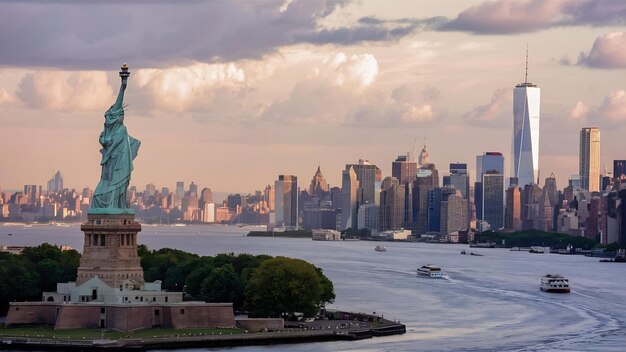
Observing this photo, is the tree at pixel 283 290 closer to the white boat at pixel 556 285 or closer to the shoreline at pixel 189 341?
the shoreline at pixel 189 341

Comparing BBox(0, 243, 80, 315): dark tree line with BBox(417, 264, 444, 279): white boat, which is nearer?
BBox(0, 243, 80, 315): dark tree line

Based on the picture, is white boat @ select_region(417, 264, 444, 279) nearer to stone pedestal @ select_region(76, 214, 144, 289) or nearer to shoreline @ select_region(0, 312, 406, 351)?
shoreline @ select_region(0, 312, 406, 351)

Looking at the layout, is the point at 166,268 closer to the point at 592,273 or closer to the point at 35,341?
the point at 35,341

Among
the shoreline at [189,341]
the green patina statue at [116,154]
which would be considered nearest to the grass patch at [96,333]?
the shoreline at [189,341]

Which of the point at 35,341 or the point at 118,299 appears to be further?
the point at 118,299

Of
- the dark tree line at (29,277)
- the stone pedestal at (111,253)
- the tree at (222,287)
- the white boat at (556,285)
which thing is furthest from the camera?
the white boat at (556,285)

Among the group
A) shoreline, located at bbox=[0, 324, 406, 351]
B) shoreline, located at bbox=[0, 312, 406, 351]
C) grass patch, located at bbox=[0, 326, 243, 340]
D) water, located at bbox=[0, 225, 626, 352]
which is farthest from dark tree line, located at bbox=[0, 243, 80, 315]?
water, located at bbox=[0, 225, 626, 352]

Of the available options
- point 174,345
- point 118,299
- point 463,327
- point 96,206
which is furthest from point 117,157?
point 463,327
